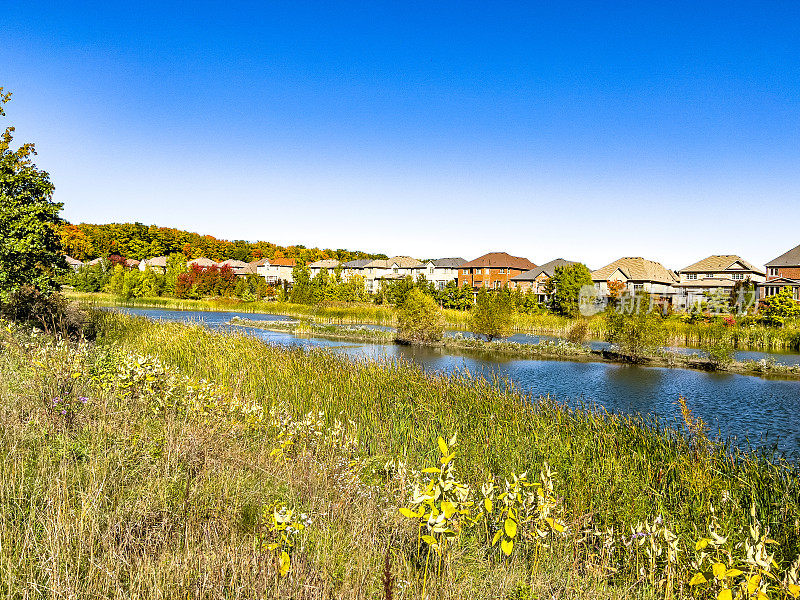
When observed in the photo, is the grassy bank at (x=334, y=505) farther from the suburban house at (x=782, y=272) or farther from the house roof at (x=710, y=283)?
the house roof at (x=710, y=283)

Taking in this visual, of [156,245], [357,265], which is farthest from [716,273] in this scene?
[156,245]

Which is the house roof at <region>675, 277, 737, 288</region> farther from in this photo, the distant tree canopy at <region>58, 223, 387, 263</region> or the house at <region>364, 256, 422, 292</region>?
the distant tree canopy at <region>58, 223, 387, 263</region>

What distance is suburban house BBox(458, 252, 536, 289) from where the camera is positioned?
86688 mm

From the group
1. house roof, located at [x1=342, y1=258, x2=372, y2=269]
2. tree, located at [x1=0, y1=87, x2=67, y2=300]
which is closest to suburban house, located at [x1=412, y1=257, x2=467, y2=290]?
house roof, located at [x1=342, y1=258, x2=372, y2=269]

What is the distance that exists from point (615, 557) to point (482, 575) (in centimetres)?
205

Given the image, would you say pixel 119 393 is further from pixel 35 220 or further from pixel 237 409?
pixel 35 220

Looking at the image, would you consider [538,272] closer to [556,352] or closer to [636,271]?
[636,271]

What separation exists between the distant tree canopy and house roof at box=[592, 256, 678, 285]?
61.7m

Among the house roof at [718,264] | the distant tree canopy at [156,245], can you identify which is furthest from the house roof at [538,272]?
the distant tree canopy at [156,245]

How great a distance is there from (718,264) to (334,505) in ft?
264

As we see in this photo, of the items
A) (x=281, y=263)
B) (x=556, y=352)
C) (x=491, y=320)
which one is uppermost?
(x=281, y=263)

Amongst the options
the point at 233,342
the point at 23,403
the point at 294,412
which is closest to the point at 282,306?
the point at 233,342

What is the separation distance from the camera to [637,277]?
214 ft

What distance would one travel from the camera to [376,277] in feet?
319
